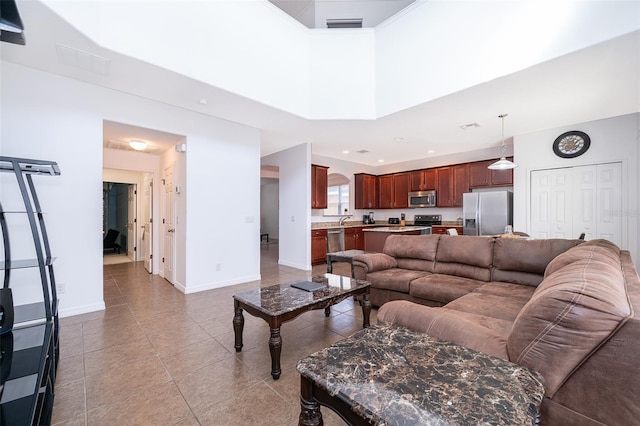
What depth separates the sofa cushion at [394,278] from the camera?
3.11 meters

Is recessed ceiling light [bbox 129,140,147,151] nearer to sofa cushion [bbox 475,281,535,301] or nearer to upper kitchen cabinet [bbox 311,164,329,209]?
upper kitchen cabinet [bbox 311,164,329,209]

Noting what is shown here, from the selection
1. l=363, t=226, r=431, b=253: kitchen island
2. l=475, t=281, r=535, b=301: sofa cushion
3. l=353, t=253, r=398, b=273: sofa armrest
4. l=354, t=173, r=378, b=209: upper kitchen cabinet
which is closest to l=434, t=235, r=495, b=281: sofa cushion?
l=475, t=281, r=535, b=301: sofa cushion

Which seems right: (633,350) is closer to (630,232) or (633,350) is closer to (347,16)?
(630,232)

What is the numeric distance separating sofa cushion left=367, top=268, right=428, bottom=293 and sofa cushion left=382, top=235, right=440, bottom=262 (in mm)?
259

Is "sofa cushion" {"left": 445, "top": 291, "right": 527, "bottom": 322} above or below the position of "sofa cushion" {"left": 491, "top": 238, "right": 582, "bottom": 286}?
below

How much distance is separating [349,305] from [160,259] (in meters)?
3.91

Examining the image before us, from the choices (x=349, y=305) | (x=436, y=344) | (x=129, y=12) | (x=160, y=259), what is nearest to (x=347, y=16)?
(x=129, y=12)

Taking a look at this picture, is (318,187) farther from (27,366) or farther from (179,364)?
(27,366)

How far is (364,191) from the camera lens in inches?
320

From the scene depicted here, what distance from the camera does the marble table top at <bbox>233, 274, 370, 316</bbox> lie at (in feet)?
6.90

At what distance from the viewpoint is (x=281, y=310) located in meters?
2.02

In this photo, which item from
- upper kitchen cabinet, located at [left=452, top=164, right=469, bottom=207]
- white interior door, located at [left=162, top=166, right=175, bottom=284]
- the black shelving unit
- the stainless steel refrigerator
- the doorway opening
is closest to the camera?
the black shelving unit

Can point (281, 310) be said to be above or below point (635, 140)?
below

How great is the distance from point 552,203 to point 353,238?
431 cm
